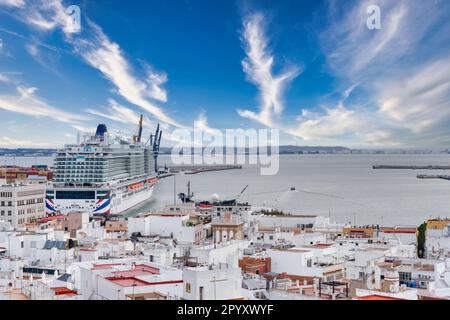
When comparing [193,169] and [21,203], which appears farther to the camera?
[193,169]

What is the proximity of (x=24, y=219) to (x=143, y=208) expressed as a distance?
571cm

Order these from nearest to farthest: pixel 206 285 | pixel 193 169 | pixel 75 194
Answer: pixel 206 285, pixel 75 194, pixel 193 169

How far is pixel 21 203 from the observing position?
12.4 m

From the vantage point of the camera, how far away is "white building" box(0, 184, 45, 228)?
11750 mm

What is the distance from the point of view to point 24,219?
12359 millimetres

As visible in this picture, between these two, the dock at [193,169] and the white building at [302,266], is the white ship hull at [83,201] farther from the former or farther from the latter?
the dock at [193,169]

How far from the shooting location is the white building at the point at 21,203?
38.5 ft

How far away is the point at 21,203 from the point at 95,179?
3.75 metres

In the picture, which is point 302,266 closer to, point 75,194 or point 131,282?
point 131,282

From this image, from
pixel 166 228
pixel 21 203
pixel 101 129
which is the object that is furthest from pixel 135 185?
pixel 166 228

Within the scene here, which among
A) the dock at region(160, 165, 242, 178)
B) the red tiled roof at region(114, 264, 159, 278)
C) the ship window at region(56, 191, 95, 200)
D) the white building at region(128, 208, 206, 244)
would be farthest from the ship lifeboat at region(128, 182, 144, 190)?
the dock at region(160, 165, 242, 178)

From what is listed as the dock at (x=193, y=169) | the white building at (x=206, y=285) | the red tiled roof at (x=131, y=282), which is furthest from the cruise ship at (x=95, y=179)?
the dock at (x=193, y=169)
